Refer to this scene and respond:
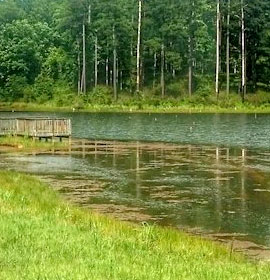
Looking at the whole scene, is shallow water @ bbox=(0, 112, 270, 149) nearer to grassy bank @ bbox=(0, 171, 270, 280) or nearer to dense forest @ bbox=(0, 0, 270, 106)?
dense forest @ bbox=(0, 0, 270, 106)

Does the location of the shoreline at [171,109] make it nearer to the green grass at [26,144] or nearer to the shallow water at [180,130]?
the shallow water at [180,130]

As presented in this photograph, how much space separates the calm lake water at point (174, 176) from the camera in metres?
16.6

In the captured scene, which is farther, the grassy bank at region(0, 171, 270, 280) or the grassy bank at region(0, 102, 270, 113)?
the grassy bank at region(0, 102, 270, 113)

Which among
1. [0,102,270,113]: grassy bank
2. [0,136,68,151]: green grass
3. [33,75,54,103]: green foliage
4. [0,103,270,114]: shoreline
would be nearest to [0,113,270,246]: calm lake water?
[0,136,68,151]: green grass

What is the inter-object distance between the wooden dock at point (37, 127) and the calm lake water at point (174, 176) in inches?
60.5

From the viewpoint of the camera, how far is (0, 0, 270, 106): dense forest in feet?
258

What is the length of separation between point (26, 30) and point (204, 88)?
28475 millimetres

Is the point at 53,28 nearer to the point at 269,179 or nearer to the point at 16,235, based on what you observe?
the point at 269,179

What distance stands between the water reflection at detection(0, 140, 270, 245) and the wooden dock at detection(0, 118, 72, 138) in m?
1.28

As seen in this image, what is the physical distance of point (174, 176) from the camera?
24.2 meters

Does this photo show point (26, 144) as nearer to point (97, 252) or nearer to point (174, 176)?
point (174, 176)

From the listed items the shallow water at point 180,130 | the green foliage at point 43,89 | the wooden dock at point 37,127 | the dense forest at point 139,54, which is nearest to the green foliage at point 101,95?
the dense forest at point 139,54

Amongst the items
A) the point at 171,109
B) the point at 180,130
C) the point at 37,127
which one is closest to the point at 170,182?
the point at 37,127

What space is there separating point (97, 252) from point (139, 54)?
68.6 meters
